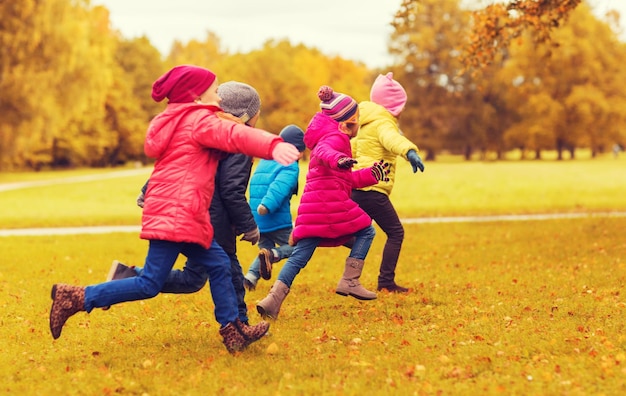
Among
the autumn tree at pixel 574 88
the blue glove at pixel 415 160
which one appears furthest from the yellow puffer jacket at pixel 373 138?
the autumn tree at pixel 574 88

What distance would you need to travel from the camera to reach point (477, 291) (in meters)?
7.84

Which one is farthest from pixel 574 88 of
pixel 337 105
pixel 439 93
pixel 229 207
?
pixel 229 207

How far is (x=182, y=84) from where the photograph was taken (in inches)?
203

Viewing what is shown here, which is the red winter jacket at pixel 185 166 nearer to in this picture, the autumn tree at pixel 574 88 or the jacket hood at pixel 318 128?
the jacket hood at pixel 318 128

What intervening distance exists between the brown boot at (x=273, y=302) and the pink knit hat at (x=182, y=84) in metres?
1.84

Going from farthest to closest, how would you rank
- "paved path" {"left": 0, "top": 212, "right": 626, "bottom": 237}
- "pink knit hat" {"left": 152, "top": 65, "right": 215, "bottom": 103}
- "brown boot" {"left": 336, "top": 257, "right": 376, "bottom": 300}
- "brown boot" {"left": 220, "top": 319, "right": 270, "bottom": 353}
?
"paved path" {"left": 0, "top": 212, "right": 626, "bottom": 237} → "brown boot" {"left": 336, "top": 257, "right": 376, "bottom": 300} → "brown boot" {"left": 220, "top": 319, "right": 270, "bottom": 353} → "pink knit hat" {"left": 152, "top": 65, "right": 215, "bottom": 103}

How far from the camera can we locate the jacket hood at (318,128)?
6.32 m

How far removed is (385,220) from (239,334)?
265 cm

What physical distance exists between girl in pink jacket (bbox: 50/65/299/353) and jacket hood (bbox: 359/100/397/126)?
236 cm

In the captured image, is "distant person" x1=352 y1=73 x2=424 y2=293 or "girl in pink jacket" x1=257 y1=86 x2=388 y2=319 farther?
"distant person" x1=352 y1=73 x2=424 y2=293

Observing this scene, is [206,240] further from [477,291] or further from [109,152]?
[109,152]

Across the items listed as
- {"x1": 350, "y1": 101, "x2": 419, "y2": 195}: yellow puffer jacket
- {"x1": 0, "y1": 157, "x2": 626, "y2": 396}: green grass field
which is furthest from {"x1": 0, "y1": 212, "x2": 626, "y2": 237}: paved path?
{"x1": 350, "y1": 101, "x2": 419, "y2": 195}: yellow puffer jacket

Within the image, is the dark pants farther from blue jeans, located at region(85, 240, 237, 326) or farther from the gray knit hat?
blue jeans, located at region(85, 240, 237, 326)

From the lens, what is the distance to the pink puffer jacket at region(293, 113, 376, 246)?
6316mm
